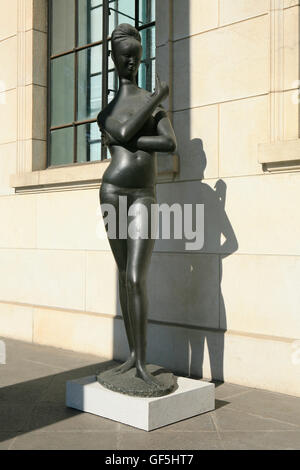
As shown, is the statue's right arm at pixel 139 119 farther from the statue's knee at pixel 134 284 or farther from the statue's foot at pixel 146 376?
the statue's foot at pixel 146 376

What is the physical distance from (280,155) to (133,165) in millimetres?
1562

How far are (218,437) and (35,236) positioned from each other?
4.69 metres

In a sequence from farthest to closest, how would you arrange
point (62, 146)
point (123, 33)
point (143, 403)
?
1. point (62, 146)
2. point (123, 33)
3. point (143, 403)

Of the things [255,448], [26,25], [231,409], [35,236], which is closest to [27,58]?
[26,25]

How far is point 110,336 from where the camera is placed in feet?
21.9

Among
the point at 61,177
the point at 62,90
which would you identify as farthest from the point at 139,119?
the point at 62,90

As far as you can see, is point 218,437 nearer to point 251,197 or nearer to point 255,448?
point 255,448

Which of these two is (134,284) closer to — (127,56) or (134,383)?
(134,383)

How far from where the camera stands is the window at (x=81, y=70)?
291 inches

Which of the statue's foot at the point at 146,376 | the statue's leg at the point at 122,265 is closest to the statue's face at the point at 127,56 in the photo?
the statue's leg at the point at 122,265

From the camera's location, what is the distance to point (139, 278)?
Answer: 4480 millimetres

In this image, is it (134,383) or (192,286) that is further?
(192,286)

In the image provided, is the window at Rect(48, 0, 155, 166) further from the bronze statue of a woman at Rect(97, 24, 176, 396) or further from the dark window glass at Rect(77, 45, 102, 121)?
the bronze statue of a woman at Rect(97, 24, 176, 396)

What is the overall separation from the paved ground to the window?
11.9ft
